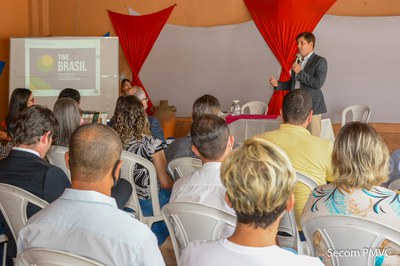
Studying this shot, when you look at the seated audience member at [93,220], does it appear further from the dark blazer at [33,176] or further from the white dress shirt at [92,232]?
the dark blazer at [33,176]

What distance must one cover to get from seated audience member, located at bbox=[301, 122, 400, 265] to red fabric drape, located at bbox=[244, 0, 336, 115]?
5032mm

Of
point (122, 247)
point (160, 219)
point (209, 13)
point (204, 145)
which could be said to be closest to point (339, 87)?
point (209, 13)

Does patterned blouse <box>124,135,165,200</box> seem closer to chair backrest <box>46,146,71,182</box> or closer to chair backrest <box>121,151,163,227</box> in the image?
chair backrest <box>121,151,163,227</box>

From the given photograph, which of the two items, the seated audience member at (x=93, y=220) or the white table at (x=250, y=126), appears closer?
the seated audience member at (x=93, y=220)

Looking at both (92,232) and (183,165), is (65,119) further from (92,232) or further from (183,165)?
(92,232)

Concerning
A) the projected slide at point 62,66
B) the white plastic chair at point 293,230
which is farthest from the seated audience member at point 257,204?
the projected slide at point 62,66

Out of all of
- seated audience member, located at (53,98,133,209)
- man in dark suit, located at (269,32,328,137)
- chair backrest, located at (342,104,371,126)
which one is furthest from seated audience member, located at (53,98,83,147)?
chair backrest, located at (342,104,371,126)

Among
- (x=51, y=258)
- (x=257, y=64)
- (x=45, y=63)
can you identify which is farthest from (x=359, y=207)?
(x=45, y=63)

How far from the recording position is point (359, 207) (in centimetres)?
205

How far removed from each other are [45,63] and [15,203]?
556 cm

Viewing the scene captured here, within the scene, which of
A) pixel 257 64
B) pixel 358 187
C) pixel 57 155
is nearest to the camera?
pixel 358 187

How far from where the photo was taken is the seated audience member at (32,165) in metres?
2.43

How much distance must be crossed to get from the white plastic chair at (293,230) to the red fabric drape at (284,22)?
443 centimetres

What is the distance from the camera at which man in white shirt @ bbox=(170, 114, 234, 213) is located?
2.38 m
